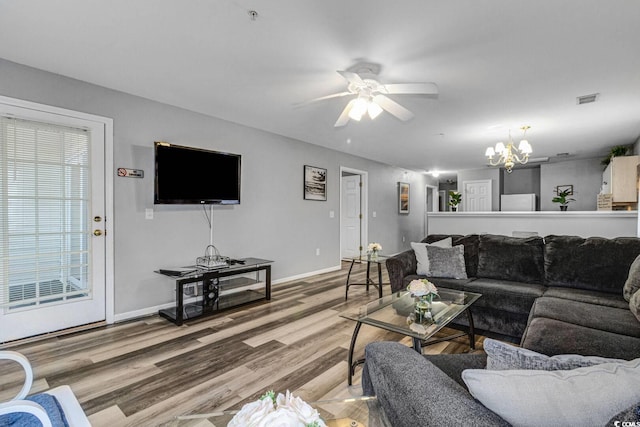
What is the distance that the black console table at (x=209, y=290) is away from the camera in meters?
3.19

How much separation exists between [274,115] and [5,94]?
245cm

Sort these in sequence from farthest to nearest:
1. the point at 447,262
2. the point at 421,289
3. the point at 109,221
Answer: the point at 447,262, the point at 109,221, the point at 421,289

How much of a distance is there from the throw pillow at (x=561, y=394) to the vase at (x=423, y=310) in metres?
1.29

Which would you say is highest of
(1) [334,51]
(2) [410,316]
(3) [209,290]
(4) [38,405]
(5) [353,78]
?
(1) [334,51]

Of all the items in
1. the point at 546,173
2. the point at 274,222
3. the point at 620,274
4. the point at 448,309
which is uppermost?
the point at 546,173

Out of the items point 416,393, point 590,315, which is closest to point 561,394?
point 416,393

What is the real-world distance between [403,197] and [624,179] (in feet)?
14.0

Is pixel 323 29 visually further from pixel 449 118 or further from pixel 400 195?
pixel 400 195

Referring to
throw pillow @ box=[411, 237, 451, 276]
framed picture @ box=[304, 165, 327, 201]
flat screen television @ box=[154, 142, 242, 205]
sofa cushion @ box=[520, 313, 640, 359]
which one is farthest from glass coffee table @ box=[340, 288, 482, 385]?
framed picture @ box=[304, 165, 327, 201]

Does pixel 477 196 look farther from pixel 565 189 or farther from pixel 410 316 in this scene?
pixel 410 316

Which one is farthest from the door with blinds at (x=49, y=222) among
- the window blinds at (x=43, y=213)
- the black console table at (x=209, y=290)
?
the black console table at (x=209, y=290)

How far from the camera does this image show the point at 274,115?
391 centimetres

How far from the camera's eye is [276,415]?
26.1 inches

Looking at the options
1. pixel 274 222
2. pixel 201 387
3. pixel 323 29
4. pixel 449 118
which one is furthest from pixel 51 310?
pixel 449 118
